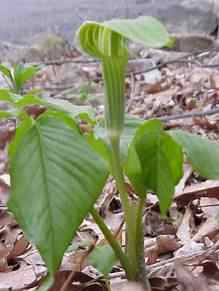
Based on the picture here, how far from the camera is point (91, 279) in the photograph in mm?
807

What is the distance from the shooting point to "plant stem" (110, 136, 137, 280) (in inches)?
26.4

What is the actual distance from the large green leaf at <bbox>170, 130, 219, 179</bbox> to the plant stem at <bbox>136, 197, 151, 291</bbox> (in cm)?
9

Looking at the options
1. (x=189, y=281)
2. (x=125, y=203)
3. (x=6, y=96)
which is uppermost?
(x=6, y=96)

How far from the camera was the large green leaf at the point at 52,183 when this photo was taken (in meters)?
0.56

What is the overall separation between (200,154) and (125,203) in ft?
0.40

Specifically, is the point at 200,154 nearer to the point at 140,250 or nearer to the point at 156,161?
the point at 156,161

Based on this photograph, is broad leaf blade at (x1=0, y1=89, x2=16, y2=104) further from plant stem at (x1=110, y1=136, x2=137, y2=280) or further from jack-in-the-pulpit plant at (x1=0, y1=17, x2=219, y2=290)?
plant stem at (x1=110, y1=136, x2=137, y2=280)

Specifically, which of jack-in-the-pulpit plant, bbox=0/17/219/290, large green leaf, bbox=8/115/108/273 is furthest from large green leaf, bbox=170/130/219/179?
large green leaf, bbox=8/115/108/273

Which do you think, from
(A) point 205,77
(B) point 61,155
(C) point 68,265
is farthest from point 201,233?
(A) point 205,77

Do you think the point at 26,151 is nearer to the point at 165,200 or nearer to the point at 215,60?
the point at 165,200

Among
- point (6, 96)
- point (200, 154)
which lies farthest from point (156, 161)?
point (6, 96)

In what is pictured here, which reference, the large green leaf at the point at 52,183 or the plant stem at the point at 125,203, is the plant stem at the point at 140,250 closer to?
the plant stem at the point at 125,203

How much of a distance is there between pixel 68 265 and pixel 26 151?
329 millimetres

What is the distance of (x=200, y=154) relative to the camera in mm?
649
